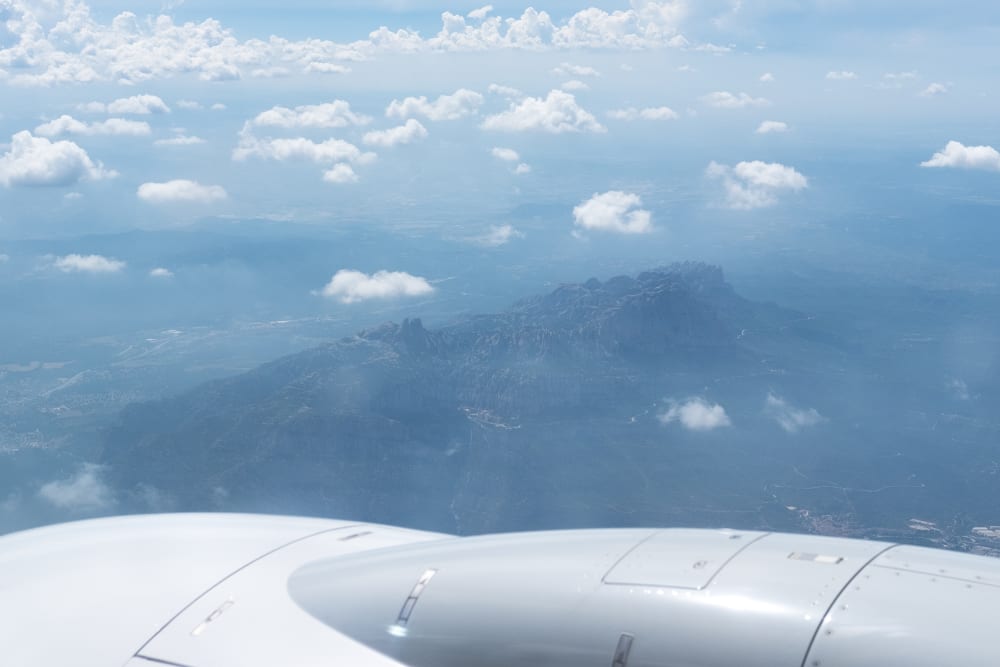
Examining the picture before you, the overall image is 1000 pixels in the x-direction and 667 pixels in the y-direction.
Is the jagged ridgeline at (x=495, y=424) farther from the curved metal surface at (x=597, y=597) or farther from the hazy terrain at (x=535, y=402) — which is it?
the curved metal surface at (x=597, y=597)

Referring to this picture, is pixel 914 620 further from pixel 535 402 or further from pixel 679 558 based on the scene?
pixel 535 402

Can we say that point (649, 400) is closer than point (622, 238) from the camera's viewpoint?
Yes

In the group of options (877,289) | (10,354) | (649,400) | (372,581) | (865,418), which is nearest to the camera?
(372,581)

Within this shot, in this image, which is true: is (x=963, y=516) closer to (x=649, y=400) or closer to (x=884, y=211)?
(x=649, y=400)

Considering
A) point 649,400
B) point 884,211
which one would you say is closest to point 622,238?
point 884,211

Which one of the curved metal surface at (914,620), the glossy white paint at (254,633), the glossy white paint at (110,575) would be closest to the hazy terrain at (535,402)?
the glossy white paint at (110,575)
